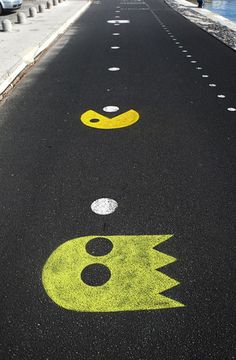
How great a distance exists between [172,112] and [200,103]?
717 millimetres

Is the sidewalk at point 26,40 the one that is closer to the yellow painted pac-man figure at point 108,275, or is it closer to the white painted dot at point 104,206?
the white painted dot at point 104,206

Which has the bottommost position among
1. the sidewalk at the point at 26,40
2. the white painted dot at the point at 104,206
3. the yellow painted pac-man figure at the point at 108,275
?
the yellow painted pac-man figure at the point at 108,275

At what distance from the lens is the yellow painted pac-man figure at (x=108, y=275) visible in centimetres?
243

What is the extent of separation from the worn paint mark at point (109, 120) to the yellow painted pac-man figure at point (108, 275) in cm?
258

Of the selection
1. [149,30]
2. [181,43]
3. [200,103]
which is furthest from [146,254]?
[149,30]

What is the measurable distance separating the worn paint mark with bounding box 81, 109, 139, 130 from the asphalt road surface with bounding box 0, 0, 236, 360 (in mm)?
32

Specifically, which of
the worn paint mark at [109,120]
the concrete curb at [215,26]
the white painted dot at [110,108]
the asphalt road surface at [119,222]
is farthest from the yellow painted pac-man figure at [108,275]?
the concrete curb at [215,26]

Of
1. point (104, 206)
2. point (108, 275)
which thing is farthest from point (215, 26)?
point (108, 275)

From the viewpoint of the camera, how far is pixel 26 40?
10312 millimetres

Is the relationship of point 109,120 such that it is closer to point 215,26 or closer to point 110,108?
point 110,108

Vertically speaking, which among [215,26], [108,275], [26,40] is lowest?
[108,275]

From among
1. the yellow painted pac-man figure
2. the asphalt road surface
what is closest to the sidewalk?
the asphalt road surface

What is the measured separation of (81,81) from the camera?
7348 mm

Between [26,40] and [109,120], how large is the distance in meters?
6.54
